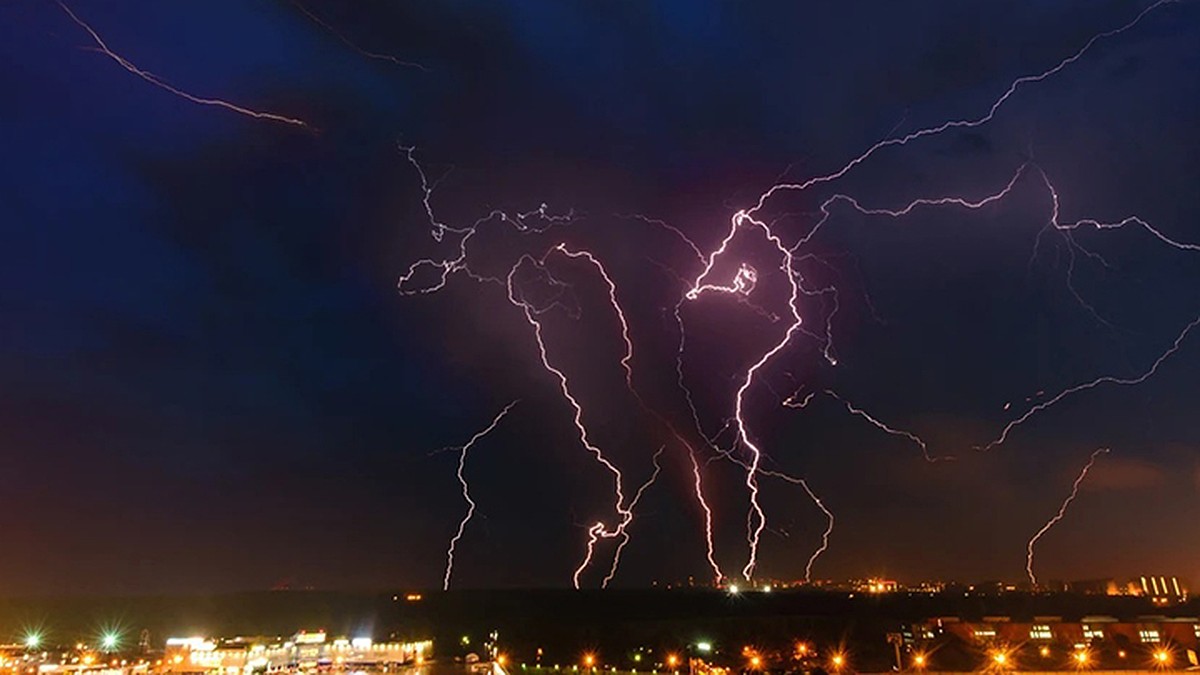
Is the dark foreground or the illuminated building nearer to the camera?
the illuminated building

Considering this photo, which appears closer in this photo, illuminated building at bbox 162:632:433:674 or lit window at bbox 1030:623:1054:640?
illuminated building at bbox 162:632:433:674

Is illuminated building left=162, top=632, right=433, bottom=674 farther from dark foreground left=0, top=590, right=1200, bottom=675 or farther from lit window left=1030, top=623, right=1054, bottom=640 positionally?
lit window left=1030, top=623, right=1054, bottom=640

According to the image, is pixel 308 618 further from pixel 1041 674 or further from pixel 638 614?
pixel 1041 674

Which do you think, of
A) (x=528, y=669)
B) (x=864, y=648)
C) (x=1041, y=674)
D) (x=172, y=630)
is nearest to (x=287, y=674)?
(x=528, y=669)

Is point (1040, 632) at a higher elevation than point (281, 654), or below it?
below

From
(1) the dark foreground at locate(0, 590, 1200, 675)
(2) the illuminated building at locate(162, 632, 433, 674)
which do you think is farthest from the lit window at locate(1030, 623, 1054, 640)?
(2) the illuminated building at locate(162, 632, 433, 674)

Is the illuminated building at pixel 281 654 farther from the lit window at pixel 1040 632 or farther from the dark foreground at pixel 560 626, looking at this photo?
the lit window at pixel 1040 632

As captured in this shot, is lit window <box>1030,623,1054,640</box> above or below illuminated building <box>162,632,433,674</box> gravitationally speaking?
below

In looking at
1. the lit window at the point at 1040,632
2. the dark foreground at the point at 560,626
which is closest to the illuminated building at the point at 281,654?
the dark foreground at the point at 560,626
